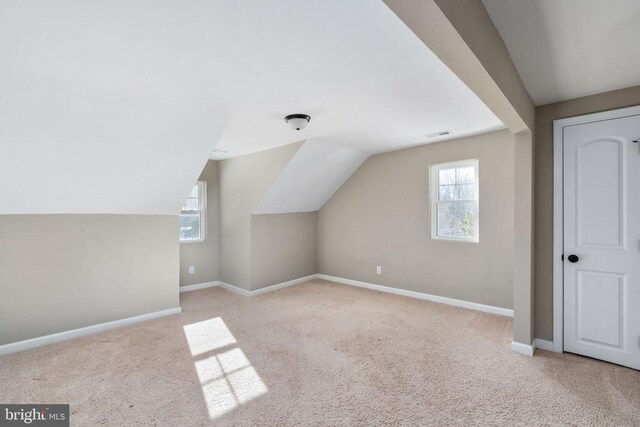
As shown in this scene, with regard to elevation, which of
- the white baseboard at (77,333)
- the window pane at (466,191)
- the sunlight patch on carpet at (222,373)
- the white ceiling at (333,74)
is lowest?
the sunlight patch on carpet at (222,373)

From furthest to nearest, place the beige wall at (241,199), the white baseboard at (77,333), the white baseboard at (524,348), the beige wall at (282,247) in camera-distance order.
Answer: the beige wall at (282,247)
the beige wall at (241,199)
the white baseboard at (77,333)
the white baseboard at (524,348)

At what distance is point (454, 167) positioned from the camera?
13.5 ft

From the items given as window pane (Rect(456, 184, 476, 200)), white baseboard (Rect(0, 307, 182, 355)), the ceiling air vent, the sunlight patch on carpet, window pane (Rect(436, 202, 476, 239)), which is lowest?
the sunlight patch on carpet

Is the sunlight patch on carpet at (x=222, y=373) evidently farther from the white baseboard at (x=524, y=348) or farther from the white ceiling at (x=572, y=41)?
the white ceiling at (x=572, y=41)

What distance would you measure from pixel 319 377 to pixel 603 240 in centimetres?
258

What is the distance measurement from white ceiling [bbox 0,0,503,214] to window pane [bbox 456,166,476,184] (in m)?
0.55

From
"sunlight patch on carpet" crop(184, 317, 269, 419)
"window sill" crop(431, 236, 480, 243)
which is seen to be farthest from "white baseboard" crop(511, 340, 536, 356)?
"sunlight patch on carpet" crop(184, 317, 269, 419)

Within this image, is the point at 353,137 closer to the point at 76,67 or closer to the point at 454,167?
the point at 454,167

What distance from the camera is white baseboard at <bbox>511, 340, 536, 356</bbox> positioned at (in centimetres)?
270

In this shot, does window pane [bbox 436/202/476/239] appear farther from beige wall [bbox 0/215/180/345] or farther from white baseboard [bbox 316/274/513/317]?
beige wall [bbox 0/215/180/345]

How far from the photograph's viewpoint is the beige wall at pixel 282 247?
15.8 ft

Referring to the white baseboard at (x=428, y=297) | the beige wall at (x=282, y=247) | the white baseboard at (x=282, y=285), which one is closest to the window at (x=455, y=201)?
the white baseboard at (x=428, y=297)

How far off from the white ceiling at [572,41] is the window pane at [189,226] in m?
4.73

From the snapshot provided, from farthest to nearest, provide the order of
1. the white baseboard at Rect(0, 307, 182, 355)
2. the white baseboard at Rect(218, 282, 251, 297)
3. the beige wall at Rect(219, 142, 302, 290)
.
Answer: the white baseboard at Rect(218, 282, 251, 297) < the beige wall at Rect(219, 142, 302, 290) < the white baseboard at Rect(0, 307, 182, 355)
